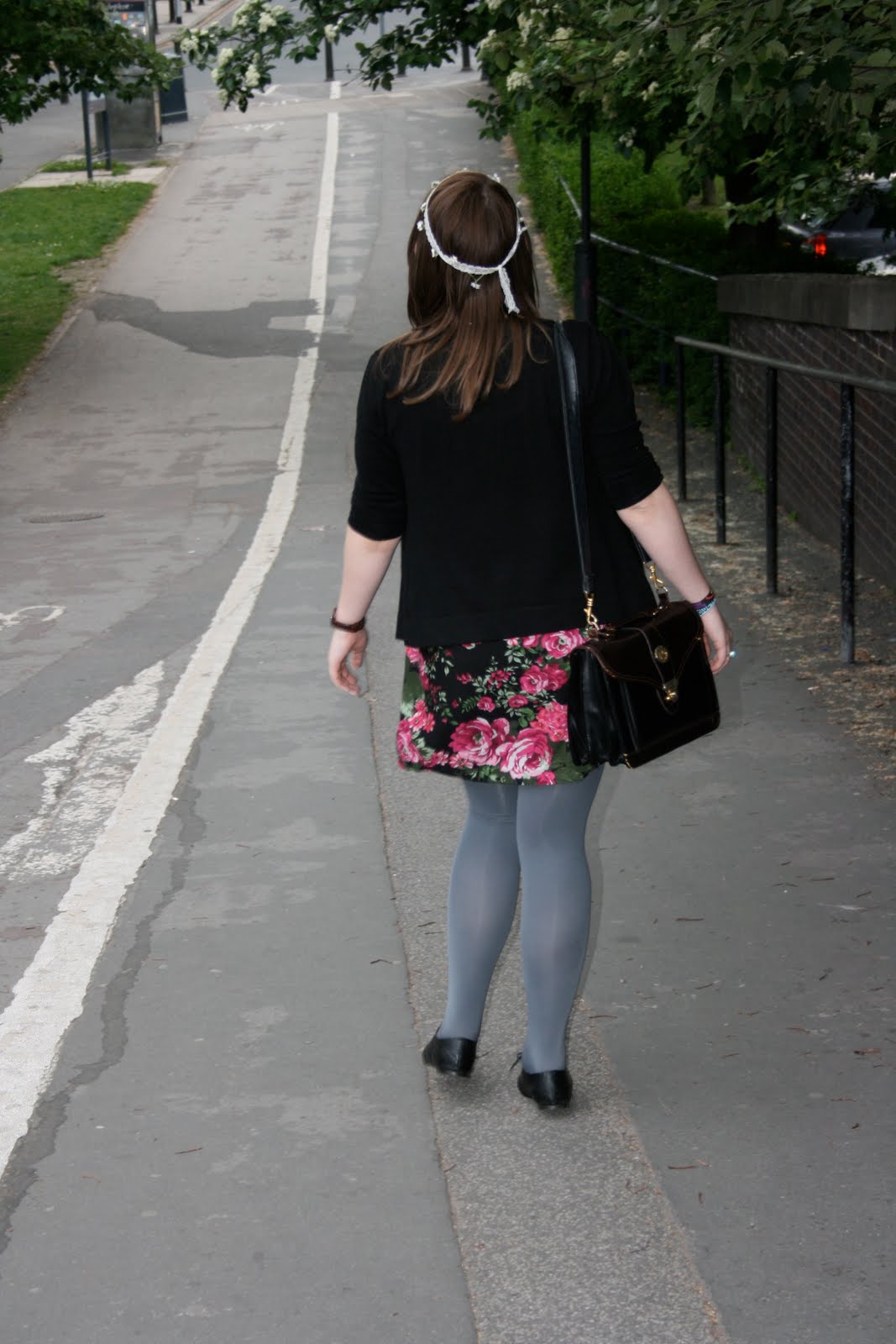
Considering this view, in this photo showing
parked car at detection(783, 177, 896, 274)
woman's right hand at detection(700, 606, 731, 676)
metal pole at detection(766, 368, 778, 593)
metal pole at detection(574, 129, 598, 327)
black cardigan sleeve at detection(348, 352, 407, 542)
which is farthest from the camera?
parked car at detection(783, 177, 896, 274)

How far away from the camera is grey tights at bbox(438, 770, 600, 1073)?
12.4 ft

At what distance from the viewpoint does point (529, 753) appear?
371cm

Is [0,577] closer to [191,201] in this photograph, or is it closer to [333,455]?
[333,455]

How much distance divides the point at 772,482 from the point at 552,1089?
5.83m

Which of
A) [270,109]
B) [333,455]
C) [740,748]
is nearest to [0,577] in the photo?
[333,455]

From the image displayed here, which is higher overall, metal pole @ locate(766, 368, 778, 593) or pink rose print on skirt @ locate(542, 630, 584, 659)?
pink rose print on skirt @ locate(542, 630, 584, 659)

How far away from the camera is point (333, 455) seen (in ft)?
50.4

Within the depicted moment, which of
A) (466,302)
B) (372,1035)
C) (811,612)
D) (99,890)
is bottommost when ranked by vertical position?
(811,612)

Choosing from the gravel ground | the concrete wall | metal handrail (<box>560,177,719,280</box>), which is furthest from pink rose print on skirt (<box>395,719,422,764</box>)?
metal handrail (<box>560,177,719,280</box>)

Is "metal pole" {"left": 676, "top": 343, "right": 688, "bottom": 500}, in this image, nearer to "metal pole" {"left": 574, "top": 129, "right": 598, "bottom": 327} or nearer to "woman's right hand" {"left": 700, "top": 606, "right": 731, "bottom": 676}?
"metal pole" {"left": 574, "top": 129, "right": 598, "bottom": 327}

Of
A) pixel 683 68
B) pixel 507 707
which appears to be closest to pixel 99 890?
pixel 507 707

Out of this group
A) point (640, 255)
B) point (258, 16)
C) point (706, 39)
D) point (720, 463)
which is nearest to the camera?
point (706, 39)

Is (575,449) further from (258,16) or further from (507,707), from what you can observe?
(258,16)

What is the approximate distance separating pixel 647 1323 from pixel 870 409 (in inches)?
272
